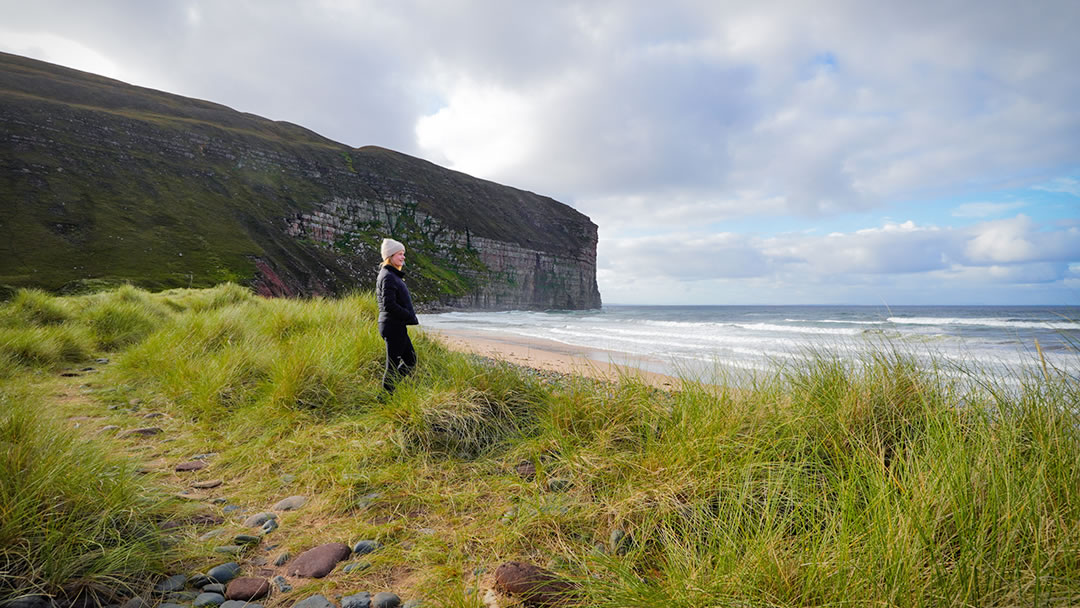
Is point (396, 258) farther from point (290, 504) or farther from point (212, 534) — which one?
point (212, 534)

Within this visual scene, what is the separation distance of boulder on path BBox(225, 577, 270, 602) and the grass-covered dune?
0.11m

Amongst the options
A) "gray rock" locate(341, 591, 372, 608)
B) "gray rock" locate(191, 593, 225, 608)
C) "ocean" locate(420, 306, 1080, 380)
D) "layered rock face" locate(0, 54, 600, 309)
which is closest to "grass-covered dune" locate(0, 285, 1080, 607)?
"gray rock" locate(341, 591, 372, 608)

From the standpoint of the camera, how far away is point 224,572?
2441mm

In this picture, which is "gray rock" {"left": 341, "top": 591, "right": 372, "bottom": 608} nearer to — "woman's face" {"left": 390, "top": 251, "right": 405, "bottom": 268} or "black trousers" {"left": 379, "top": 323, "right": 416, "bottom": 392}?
"black trousers" {"left": 379, "top": 323, "right": 416, "bottom": 392}

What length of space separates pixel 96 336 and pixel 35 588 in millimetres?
10318


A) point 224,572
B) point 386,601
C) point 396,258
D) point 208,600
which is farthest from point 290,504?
point 396,258

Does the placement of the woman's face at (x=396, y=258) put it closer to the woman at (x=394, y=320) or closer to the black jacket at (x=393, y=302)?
the woman at (x=394, y=320)

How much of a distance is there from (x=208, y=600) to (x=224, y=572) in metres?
0.26

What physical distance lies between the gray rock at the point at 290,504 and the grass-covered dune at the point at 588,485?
0.06 metres

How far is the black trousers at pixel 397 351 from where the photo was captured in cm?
543

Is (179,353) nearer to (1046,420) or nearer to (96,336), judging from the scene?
(96,336)

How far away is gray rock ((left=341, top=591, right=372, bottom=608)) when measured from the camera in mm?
2238

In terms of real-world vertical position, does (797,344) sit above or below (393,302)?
below

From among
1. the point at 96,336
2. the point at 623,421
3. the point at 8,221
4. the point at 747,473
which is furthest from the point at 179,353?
the point at 8,221
